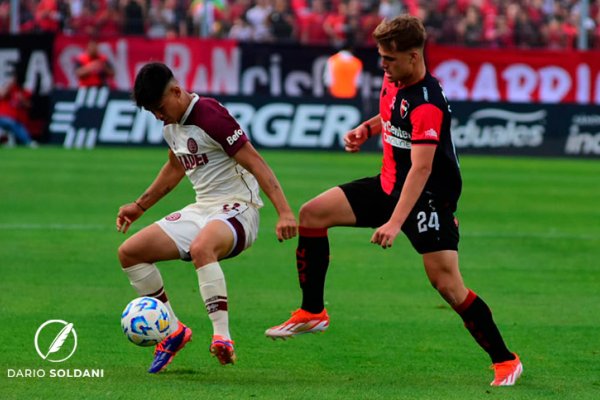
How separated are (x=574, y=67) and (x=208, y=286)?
21.7 meters

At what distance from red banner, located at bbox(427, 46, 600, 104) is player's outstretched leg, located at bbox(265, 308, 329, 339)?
20137mm

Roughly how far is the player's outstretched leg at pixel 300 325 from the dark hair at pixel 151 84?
5.21 feet

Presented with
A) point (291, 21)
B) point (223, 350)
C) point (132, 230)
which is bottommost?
point (291, 21)

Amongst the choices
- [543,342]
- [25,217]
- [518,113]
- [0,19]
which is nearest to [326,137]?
[518,113]

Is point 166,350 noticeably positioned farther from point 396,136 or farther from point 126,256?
point 396,136

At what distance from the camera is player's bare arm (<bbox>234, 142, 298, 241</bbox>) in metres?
7.09

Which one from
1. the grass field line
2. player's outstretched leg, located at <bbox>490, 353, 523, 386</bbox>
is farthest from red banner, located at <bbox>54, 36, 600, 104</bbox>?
player's outstretched leg, located at <bbox>490, 353, 523, 386</bbox>

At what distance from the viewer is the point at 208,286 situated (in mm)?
7191

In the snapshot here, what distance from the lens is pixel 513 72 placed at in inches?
1082

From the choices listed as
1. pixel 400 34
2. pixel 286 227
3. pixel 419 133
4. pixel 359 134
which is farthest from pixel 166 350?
pixel 400 34

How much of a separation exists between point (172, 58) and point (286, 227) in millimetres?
20346

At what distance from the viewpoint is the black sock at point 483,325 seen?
721cm

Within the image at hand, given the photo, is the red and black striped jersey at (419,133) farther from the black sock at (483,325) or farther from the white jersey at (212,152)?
the white jersey at (212,152)

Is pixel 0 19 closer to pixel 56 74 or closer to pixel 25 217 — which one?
pixel 56 74
